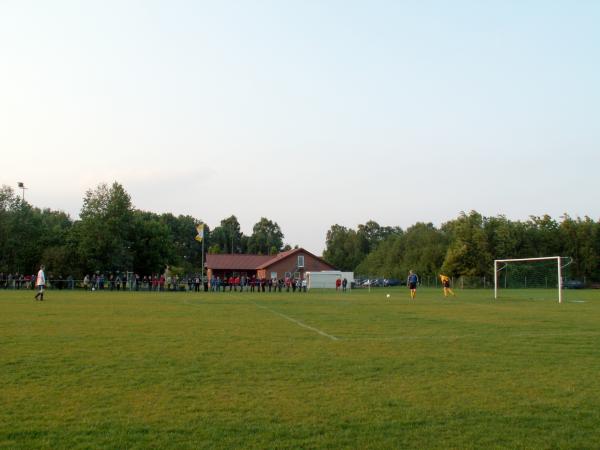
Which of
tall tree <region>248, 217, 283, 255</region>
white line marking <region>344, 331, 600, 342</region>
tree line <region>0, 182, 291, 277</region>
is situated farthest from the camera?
tall tree <region>248, 217, 283, 255</region>

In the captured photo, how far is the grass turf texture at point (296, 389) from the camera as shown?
5910 mm

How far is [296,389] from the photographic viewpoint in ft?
26.1

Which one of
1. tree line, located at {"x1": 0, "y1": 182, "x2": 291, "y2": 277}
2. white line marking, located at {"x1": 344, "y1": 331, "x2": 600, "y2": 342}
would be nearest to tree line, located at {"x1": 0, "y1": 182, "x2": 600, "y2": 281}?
tree line, located at {"x1": 0, "y1": 182, "x2": 291, "y2": 277}

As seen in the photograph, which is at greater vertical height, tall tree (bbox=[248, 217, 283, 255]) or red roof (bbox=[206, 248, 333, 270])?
tall tree (bbox=[248, 217, 283, 255])

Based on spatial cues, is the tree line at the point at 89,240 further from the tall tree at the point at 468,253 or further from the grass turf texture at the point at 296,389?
the grass turf texture at the point at 296,389

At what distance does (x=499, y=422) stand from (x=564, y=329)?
11.0 m

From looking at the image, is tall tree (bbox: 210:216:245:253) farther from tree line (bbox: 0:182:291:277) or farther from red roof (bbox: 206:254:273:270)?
tree line (bbox: 0:182:291:277)

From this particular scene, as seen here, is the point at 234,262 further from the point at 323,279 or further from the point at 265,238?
the point at 265,238

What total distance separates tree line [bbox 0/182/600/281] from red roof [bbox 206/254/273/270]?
5.09 metres

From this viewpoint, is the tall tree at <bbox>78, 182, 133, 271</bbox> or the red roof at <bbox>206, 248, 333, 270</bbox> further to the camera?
the red roof at <bbox>206, 248, 333, 270</bbox>

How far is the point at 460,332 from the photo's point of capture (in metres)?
15.4

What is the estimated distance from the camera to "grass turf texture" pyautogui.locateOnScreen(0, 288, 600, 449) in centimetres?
591

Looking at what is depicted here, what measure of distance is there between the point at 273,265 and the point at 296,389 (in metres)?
75.9

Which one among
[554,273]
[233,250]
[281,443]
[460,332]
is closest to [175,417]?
[281,443]
